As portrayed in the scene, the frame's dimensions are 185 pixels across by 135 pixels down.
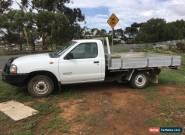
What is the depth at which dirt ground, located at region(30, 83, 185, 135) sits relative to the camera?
7.59 metres

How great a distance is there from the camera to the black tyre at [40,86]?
1048cm

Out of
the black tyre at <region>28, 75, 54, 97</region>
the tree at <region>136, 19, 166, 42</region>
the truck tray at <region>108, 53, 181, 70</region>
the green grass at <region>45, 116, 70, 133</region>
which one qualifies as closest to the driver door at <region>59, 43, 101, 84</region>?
the black tyre at <region>28, 75, 54, 97</region>

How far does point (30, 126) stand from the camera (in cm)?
774

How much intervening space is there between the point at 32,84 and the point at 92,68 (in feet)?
→ 6.51

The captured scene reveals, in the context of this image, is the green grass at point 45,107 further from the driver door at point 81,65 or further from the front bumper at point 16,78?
the driver door at point 81,65

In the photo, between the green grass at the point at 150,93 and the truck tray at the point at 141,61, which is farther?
the truck tray at the point at 141,61

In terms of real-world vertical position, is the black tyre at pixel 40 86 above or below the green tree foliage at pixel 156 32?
below

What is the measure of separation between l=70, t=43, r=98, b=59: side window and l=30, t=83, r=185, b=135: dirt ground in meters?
1.22

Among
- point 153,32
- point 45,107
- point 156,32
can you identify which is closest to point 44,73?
point 45,107

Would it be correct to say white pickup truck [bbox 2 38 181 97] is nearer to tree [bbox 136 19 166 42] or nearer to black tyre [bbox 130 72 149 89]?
black tyre [bbox 130 72 149 89]

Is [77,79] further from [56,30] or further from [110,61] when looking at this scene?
[56,30]

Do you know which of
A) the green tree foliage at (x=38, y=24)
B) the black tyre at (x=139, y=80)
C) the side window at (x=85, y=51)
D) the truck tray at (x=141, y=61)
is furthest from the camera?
the green tree foliage at (x=38, y=24)

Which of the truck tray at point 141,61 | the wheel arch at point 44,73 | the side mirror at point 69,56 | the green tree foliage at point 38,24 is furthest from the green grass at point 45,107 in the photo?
the green tree foliage at point 38,24

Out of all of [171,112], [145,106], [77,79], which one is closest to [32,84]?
[77,79]
